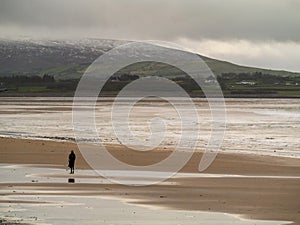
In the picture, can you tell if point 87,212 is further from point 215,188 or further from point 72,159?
point 72,159

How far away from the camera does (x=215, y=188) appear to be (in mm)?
24094

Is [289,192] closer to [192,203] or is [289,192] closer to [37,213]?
[192,203]

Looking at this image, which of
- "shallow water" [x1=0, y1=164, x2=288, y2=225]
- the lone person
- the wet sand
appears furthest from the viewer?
the lone person

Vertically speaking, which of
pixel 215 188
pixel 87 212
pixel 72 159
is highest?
pixel 72 159

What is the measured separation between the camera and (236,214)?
18.6 meters

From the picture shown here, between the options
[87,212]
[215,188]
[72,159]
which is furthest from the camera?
[72,159]

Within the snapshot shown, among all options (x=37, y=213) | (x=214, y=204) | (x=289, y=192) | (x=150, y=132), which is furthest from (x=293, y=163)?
(x=150, y=132)

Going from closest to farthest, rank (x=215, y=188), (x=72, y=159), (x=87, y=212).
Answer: (x=87, y=212)
(x=215, y=188)
(x=72, y=159)

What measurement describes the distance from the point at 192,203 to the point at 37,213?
4733 millimetres

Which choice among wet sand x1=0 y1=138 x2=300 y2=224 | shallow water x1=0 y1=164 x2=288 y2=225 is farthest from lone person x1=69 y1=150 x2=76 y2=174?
shallow water x1=0 y1=164 x2=288 y2=225

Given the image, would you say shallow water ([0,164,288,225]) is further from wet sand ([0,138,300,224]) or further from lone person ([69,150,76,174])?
lone person ([69,150,76,174])

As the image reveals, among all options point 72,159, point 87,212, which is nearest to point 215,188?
point 72,159

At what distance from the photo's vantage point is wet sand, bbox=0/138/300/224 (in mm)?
19953

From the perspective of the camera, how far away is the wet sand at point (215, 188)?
20.0m
